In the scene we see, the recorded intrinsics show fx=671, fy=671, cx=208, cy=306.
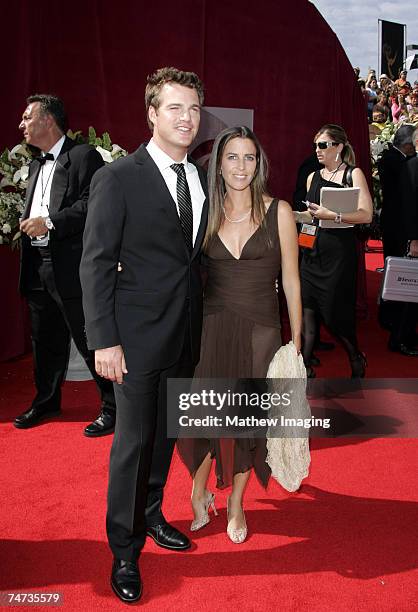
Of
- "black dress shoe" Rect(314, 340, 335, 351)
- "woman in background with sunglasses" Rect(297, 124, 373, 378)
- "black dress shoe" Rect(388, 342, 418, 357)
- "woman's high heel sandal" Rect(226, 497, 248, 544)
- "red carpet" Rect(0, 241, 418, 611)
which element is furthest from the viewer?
"black dress shoe" Rect(314, 340, 335, 351)

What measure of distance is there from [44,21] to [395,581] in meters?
5.22

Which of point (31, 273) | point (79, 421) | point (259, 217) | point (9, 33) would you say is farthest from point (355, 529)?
point (9, 33)

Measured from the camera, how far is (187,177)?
2.71 metres

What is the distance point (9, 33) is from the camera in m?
5.56

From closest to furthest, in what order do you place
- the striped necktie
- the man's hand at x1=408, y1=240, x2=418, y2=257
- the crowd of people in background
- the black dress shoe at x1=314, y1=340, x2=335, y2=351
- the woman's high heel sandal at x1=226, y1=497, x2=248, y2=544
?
the striped necktie → the woman's high heel sandal at x1=226, y1=497, x2=248, y2=544 → the man's hand at x1=408, y1=240, x2=418, y2=257 → the black dress shoe at x1=314, y1=340, x2=335, y2=351 → the crowd of people in background

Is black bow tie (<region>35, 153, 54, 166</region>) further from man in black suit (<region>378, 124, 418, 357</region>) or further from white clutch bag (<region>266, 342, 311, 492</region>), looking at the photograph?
man in black suit (<region>378, 124, 418, 357</region>)

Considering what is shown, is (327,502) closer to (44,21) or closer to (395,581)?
(395,581)

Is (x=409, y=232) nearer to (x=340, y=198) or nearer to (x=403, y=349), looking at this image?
(x=403, y=349)

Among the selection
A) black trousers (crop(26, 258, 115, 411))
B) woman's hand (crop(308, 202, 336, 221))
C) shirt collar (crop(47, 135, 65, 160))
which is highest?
shirt collar (crop(47, 135, 65, 160))

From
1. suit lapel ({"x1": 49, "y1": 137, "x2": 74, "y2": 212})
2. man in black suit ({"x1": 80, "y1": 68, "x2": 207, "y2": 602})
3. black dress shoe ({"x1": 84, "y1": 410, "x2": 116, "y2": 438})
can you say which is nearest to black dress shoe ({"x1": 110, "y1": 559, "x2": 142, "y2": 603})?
man in black suit ({"x1": 80, "y1": 68, "x2": 207, "y2": 602})

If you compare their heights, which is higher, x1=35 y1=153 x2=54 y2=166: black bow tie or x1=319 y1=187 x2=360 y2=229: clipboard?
x1=35 y1=153 x2=54 y2=166: black bow tie

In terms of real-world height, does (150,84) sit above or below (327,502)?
above

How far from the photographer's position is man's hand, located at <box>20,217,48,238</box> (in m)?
3.90

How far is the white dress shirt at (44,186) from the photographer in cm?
418
